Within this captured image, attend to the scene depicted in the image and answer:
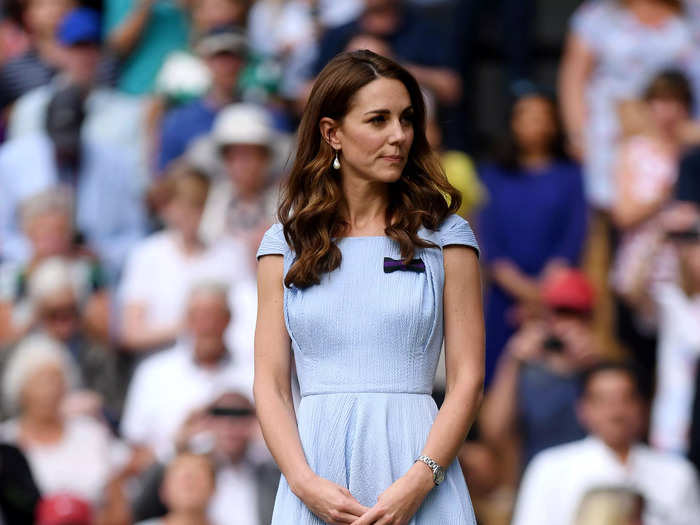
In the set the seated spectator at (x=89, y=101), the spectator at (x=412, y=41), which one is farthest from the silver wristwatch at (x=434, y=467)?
the seated spectator at (x=89, y=101)

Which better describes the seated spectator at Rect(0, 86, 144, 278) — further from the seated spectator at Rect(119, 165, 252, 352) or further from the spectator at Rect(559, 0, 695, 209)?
the spectator at Rect(559, 0, 695, 209)

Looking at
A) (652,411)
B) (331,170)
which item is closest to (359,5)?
(652,411)

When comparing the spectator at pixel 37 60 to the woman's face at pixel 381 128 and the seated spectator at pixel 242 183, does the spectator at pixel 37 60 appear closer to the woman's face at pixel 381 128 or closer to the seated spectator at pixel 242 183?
the seated spectator at pixel 242 183

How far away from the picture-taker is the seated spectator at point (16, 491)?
707 centimetres

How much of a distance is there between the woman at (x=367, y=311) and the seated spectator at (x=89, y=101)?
5.34 meters

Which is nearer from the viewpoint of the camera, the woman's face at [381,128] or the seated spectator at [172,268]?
the woman's face at [381,128]

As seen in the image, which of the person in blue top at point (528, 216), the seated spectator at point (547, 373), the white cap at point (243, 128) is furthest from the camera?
the white cap at point (243, 128)

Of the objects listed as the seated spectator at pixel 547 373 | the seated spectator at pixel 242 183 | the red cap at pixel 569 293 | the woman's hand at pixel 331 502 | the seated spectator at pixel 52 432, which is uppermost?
the woman's hand at pixel 331 502

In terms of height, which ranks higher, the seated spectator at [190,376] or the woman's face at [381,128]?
the woman's face at [381,128]

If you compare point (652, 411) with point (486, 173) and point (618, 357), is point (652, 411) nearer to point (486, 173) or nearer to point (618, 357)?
point (618, 357)

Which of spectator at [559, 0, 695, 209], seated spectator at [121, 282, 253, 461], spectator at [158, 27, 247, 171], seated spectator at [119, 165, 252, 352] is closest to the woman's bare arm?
seated spectator at [121, 282, 253, 461]

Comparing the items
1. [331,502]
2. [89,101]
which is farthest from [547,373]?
[331,502]

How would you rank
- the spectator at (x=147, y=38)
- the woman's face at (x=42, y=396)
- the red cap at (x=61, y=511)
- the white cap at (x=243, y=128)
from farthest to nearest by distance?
the spectator at (x=147, y=38)
the white cap at (x=243, y=128)
the woman's face at (x=42, y=396)
the red cap at (x=61, y=511)

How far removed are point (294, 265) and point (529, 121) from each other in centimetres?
450
